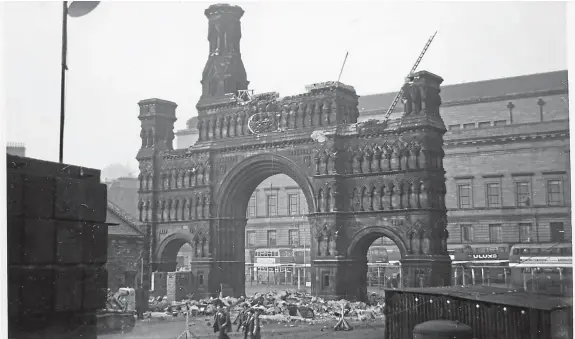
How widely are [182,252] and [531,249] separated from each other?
15169mm

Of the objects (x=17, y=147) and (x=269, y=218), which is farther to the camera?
(x=269, y=218)

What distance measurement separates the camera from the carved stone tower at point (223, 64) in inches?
585

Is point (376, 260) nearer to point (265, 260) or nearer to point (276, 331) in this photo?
point (265, 260)

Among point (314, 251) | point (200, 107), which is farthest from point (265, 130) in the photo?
point (314, 251)

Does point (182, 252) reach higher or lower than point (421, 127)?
lower

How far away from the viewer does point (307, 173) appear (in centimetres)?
2000

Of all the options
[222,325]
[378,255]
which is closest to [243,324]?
[222,325]

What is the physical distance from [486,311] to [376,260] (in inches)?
476

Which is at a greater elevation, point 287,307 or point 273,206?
point 273,206

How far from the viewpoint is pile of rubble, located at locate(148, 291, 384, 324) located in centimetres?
1634

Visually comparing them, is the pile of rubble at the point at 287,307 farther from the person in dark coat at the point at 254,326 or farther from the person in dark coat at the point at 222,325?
the person in dark coat at the point at 222,325

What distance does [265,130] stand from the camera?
20.8m

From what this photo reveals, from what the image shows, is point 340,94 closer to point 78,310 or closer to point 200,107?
point 200,107

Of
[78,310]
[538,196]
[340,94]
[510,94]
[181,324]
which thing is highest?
[340,94]
